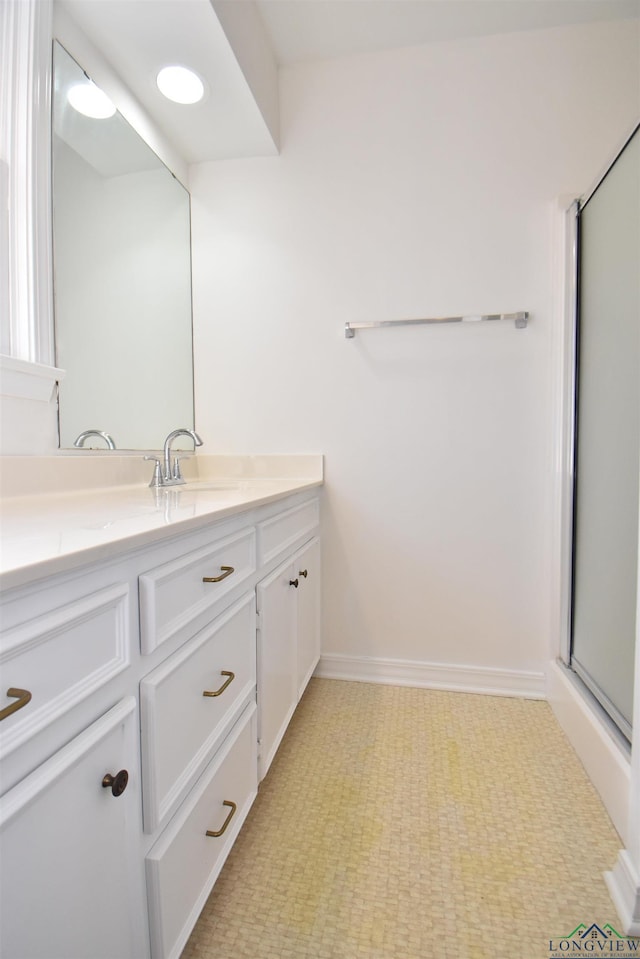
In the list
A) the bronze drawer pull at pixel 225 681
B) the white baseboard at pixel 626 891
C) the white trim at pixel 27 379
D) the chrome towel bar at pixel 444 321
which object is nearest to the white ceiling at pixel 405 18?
the chrome towel bar at pixel 444 321

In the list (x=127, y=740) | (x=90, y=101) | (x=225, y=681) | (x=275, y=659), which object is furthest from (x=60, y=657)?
(x=90, y=101)

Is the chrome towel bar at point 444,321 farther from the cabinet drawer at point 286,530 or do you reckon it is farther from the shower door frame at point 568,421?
the cabinet drawer at point 286,530

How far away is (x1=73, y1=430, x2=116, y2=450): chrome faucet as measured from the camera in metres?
1.34

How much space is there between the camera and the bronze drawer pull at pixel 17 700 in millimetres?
435

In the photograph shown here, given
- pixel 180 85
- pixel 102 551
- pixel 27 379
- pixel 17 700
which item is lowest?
pixel 17 700

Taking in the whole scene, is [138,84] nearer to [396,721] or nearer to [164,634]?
[164,634]

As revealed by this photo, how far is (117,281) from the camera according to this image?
5.00 ft

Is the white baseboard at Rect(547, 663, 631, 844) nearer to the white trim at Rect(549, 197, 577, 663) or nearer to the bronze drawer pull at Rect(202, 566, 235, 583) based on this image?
the white trim at Rect(549, 197, 577, 663)

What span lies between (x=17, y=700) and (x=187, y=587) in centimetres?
35

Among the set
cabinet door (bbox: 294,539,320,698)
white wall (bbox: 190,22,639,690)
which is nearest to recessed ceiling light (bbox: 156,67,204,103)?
white wall (bbox: 190,22,639,690)

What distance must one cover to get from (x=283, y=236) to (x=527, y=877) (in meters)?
2.11

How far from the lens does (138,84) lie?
154cm

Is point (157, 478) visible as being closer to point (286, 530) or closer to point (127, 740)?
point (286, 530)
